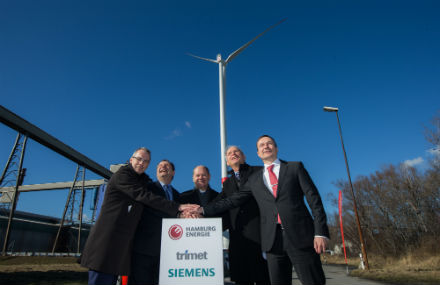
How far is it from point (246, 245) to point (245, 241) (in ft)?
0.16

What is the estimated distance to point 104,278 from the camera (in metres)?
2.99

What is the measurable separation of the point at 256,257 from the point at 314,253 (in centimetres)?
84

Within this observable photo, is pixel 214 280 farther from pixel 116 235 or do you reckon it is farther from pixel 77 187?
pixel 77 187

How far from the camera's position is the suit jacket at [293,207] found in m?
2.65

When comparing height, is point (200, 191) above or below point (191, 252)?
above

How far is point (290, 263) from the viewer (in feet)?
9.15

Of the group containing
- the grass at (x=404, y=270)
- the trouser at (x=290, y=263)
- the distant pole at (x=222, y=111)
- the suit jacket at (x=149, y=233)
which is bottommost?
the grass at (x=404, y=270)

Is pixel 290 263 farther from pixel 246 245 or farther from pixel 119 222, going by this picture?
pixel 119 222

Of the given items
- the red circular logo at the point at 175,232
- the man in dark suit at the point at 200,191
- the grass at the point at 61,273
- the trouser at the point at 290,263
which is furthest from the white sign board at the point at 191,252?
the grass at the point at 61,273

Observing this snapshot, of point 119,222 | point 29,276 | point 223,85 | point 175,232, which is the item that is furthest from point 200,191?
point 223,85

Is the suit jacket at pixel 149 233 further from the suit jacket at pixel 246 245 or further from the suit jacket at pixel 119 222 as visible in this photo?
the suit jacket at pixel 246 245

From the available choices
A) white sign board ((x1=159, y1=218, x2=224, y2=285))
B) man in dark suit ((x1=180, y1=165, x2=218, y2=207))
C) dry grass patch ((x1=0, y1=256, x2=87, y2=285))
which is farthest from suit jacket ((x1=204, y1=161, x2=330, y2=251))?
dry grass patch ((x1=0, y1=256, x2=87, y2=285))

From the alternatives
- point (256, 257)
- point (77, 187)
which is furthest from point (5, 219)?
point (256, 257)

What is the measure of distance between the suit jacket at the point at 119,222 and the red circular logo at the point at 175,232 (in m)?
0.57
